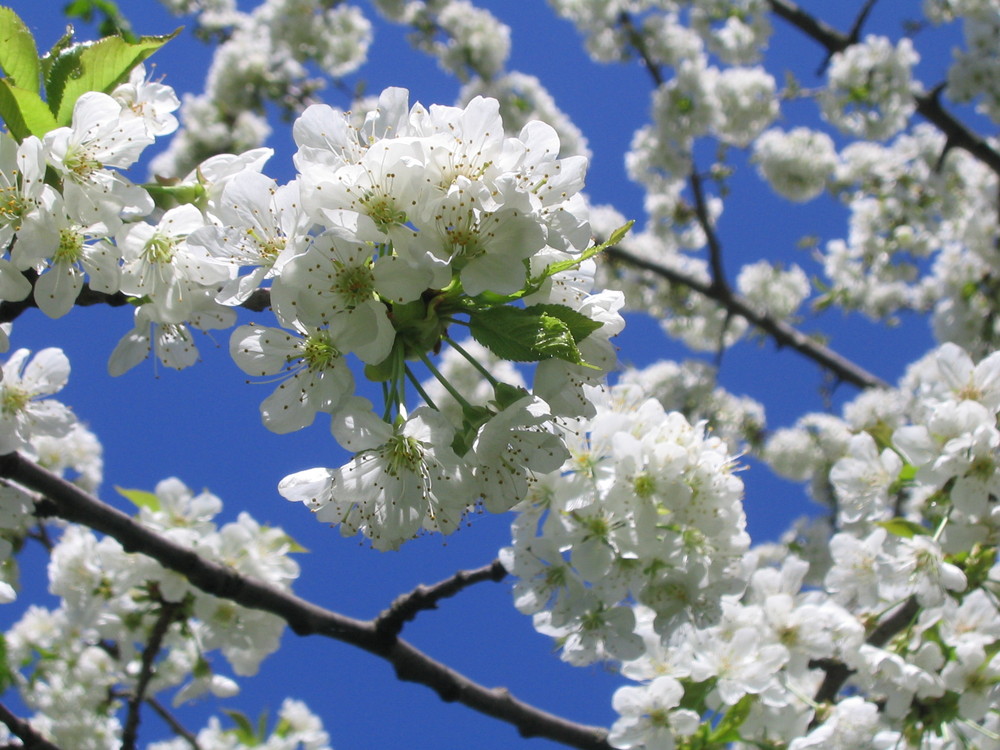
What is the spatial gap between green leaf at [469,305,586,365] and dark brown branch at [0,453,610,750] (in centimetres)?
139

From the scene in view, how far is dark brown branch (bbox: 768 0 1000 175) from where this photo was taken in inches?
246

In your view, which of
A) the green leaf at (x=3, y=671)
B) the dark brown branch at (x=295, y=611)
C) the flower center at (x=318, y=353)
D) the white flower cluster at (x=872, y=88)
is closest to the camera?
the flower center at (x=318, y=353)

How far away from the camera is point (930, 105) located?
6.68 metres

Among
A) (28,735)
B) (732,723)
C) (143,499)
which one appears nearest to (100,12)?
(143,499)

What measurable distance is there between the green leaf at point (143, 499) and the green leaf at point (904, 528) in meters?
2.78

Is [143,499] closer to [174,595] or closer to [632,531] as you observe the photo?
[174,595]

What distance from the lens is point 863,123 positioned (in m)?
7.71

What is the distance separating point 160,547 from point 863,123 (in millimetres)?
7798

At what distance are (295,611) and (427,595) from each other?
1.45ft

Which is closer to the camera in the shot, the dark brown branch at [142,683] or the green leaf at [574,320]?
the green leaf at [574,320]

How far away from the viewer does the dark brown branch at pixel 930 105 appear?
625cm

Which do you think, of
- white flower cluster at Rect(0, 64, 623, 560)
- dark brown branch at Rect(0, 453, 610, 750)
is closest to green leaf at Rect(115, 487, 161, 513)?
dark brown branch at Rect(0, 453, 610, 750)

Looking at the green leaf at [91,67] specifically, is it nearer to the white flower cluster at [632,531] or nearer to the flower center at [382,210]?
the flower center at [382,210]

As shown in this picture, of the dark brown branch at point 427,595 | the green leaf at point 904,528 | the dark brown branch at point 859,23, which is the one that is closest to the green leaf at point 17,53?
the dark brown branch at point 427,595
